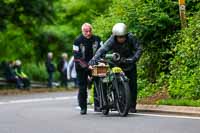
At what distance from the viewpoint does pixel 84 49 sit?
47.5 ft

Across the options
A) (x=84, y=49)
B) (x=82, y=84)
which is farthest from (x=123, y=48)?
(x=82, y=84)

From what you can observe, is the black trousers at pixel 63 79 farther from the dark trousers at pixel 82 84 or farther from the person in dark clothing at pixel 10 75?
the dark trousers at pixel 82 84

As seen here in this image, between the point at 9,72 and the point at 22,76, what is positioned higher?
the point at 9,72

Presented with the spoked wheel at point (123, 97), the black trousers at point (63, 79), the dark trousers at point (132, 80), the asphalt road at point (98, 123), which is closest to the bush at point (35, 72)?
the black trousers at point (63, 79)

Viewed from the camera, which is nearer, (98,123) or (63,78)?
(98,123)

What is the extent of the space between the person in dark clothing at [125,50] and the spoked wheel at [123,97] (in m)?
0.40

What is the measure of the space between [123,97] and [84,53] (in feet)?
4.88

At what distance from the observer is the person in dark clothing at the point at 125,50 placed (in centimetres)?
1388

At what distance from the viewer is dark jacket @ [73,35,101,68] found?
14.4 metres

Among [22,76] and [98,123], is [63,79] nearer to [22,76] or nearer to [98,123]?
[22,76]

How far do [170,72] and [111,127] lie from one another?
14.2 ft

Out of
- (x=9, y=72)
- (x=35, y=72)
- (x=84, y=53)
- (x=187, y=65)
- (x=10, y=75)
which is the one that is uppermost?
(x=84, y=53)

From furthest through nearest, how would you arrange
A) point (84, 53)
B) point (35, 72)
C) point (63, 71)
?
1. point (35, 72)
2. point (63, 71)
3. point (84, 53)

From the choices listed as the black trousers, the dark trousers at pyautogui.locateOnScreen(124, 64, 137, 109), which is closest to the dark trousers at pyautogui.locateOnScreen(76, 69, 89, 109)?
the dark trousers at pyautogui.locateOnScreen(124, 64, 137, 109)
